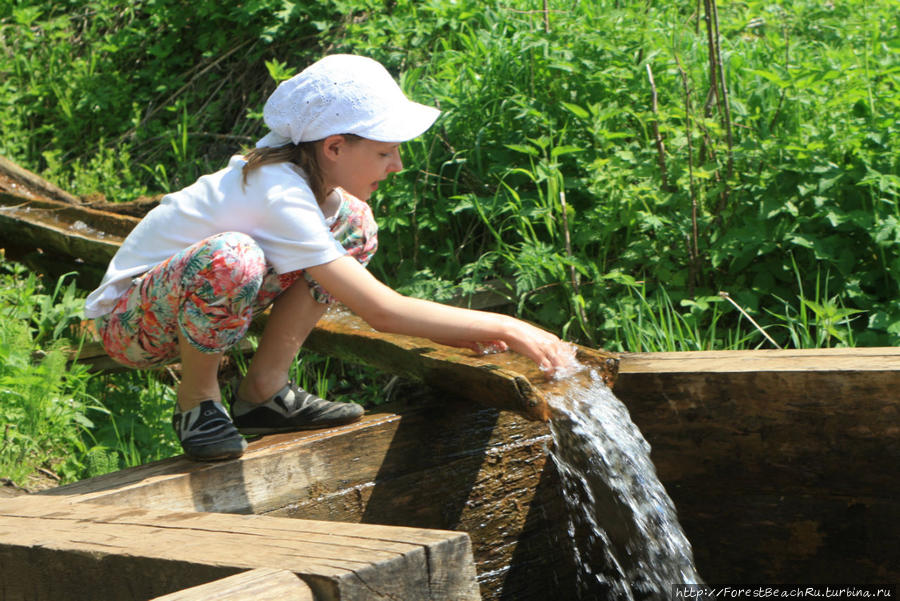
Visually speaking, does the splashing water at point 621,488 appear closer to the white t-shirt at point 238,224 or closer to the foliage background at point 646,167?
the white t-shirt at point 238,224

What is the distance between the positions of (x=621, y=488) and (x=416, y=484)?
501 mm

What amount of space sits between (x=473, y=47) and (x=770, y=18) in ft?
4.14

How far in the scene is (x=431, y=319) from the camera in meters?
2.11

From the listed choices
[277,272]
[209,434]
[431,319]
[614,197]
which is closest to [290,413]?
[209,434]

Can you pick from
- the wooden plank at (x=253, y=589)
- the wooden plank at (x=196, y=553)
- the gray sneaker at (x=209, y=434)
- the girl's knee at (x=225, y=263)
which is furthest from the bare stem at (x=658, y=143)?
the wooden plank at (x=253, y=589)

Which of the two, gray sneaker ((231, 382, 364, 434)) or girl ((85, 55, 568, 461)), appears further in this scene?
gray sneaker ((231, 382, 364, 434))

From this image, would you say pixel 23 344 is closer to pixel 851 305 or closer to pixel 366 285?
pixel 366 285

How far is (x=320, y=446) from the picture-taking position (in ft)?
7.38

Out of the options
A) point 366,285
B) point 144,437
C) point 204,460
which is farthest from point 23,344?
Result: point 366,285

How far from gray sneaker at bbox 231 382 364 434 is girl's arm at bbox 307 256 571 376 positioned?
30 cm

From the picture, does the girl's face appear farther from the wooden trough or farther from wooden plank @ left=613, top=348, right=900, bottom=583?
wooden plank @ left=613, top=348, right=900, bottom=583

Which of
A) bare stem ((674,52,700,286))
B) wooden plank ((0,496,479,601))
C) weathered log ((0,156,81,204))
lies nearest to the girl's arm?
wooden plank ((0,496,479,601))

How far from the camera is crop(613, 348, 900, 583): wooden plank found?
7.47 ft

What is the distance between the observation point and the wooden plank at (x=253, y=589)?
1215 mm
